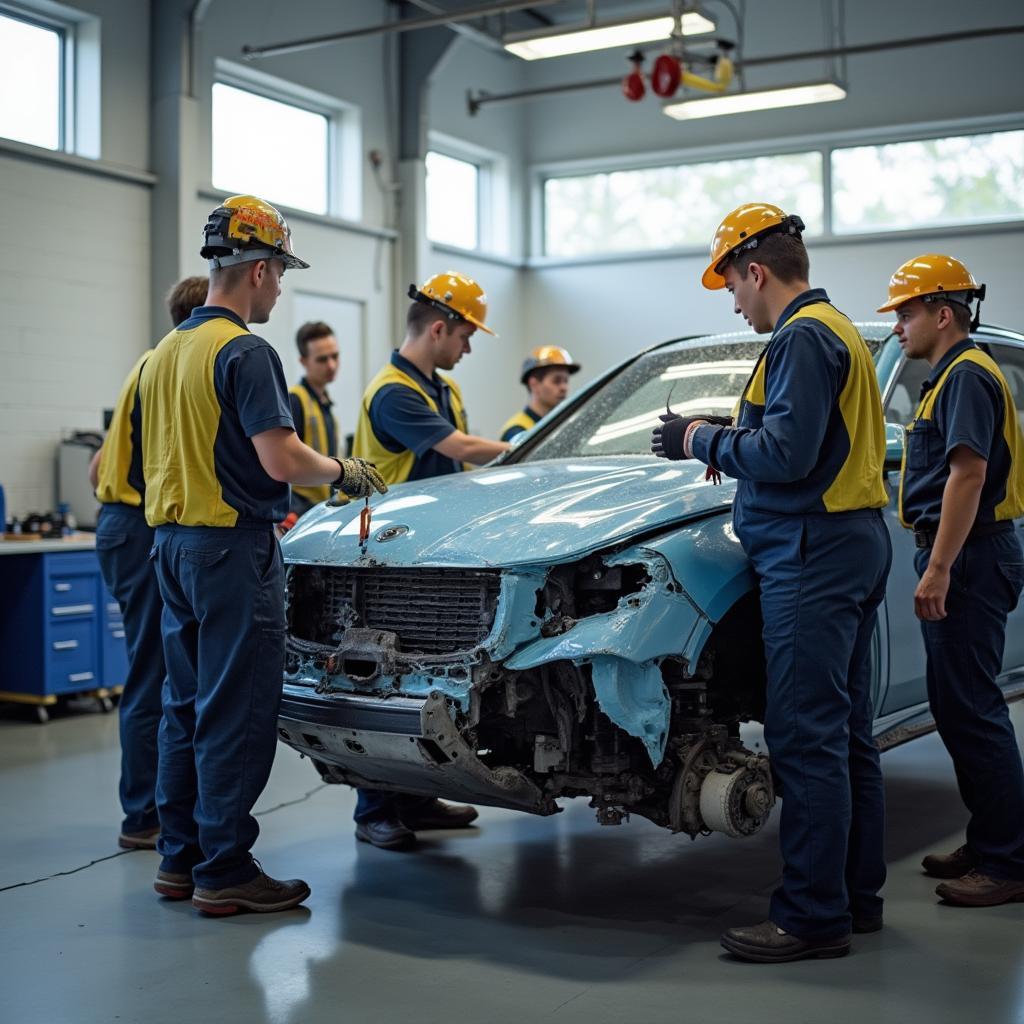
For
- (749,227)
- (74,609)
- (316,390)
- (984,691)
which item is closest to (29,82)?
(316,390)

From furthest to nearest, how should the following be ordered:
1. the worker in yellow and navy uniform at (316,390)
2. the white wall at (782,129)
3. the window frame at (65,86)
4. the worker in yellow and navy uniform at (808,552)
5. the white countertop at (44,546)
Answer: the white wall at (782,129)
the window frame at (65,86)
the worker in yellow and navy uniform at (316,390)
the white countertop at (44,546)
the worker in yellow and navy uniform at (808,552)

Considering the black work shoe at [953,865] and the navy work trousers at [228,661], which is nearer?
the navy work trousers at [228,661]

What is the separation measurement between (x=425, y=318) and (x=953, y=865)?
2.55 m

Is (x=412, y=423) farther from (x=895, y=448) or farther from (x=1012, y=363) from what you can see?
(x=1012, y=363)

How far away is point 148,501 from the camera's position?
392cm

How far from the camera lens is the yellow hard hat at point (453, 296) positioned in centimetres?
491

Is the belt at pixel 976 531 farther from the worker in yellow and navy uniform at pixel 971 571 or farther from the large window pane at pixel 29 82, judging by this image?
the large window pane at pixel 29 82

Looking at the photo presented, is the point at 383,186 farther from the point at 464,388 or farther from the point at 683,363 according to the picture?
the point at 683,363

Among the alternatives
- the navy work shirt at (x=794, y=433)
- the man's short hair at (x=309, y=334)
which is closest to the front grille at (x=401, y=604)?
the navy work shirt at (x=794, y=433)

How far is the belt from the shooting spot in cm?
397

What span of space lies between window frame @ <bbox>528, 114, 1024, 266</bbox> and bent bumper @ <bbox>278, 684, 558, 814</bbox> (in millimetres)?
10857

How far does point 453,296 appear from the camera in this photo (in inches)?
194

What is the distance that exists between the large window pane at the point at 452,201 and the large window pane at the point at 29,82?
15.1 ft

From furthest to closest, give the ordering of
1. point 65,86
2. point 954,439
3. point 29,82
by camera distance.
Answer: point 65,86, point 29,82, point 954,439
